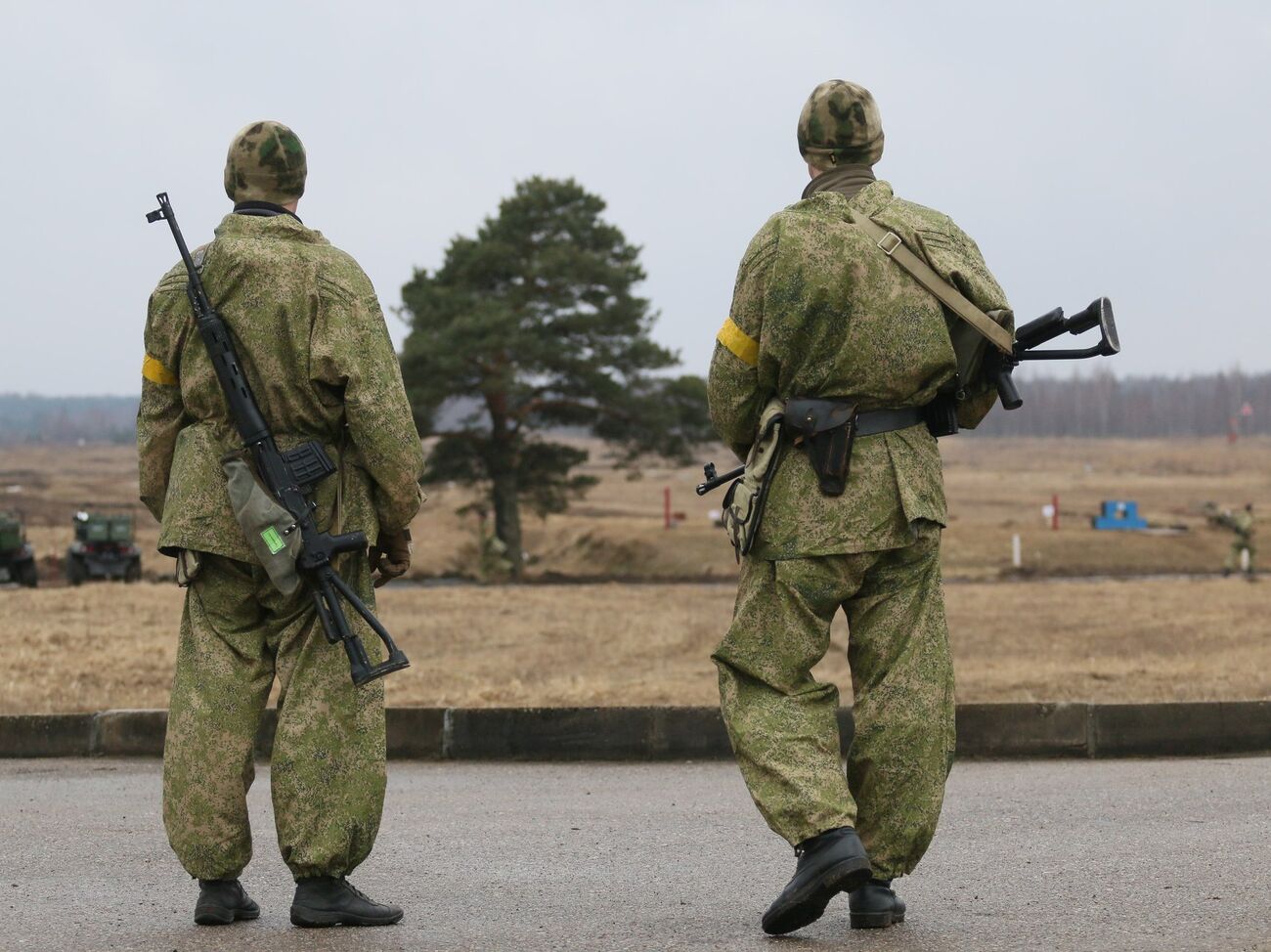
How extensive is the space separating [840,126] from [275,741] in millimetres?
2220

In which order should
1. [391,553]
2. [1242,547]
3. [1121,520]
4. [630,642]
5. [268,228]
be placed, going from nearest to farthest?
1. [268,228]
2. [391,553]
3. [630,642]
4. [1242,547]
5. [1121,520]

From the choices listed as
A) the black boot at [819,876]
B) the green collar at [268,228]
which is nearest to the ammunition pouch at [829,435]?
the black boot at [819,876]

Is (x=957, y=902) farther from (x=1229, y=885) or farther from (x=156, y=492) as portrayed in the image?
(x=156, y=492)

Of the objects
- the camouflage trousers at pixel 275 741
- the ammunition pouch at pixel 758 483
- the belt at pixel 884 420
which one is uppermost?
the belt at pixel 884 420

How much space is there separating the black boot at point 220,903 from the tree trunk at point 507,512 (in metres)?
27.1

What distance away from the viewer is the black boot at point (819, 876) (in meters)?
4.11

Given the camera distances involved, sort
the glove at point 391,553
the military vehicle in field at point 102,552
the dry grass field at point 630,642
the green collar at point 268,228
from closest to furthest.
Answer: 1. the green collar at point 268,228
2. the glove at point 391,553
3. the dry grass field at point 630,642
4. the military vehicle in field at point 102,552

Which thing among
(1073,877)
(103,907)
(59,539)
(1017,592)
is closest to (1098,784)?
(1073,877)

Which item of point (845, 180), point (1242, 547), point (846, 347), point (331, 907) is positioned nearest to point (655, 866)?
point (331, 907)

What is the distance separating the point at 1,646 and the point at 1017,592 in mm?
16233

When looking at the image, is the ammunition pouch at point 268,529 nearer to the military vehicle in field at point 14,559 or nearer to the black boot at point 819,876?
the black boot at point 819,876

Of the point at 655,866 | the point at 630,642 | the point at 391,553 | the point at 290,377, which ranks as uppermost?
the point at 290,377

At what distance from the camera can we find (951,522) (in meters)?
45.8

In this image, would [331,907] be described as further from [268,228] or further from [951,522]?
[951,522]
